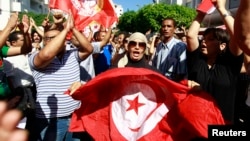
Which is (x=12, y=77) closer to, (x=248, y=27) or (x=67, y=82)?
(x=67, y=82)

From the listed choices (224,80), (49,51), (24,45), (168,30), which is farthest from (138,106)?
(168,30)

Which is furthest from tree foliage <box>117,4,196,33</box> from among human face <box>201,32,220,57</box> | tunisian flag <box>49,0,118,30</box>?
human face <box>201,32,220,57</box>

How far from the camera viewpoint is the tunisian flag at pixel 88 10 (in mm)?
4648

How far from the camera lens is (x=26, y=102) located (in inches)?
168

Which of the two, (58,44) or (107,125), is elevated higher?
(58,44)

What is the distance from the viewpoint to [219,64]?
3057mm

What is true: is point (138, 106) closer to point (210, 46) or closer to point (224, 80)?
point (224, 80)

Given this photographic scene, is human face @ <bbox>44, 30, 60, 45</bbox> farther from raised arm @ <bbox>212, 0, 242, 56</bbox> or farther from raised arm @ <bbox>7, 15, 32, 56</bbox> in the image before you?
raised arm @ <bbox>212, 0, 242, 56</bbox>

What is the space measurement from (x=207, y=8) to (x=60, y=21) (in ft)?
5.79

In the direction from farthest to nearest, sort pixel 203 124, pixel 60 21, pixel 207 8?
pixel 60 21 → pixel 207 8 → pixel 203 124

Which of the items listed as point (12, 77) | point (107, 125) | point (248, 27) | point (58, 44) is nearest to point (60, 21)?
point (12, 77)

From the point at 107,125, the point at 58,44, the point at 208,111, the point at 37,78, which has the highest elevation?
the point at 58,44

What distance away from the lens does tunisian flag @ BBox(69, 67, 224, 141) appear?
2.88 m

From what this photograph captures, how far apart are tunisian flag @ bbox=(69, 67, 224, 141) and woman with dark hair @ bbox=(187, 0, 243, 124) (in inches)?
8.0
